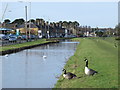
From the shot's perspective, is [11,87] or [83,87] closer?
[83,87]

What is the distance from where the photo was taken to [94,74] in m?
17.5

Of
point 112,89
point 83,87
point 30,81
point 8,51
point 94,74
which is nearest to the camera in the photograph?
point 112,89

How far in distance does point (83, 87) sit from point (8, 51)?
33.9m

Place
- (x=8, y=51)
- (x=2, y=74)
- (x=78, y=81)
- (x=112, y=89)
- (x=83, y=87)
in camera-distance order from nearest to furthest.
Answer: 1. (x=112, y=89)
2. (x=83, y=87)
3. (x=78, y=81)
4. (x=2, y=74)
5. (x=8, y=51)

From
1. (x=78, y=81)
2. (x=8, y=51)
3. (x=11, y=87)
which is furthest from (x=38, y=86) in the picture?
(x=8, y=51)

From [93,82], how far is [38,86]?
13.8 ft

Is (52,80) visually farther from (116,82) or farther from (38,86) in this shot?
(116,82)

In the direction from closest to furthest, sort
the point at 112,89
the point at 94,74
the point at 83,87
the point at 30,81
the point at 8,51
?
1. the point at 112,89
2. the point at 83,87
3. the point at 94,74
4. the point at 30,81
5. the point at 8,51

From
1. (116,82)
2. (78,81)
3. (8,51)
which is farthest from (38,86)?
(8,51)

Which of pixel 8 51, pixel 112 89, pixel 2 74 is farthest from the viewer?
pixel 8 51

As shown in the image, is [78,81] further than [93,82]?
Yes

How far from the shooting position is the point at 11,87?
17875 millimetres

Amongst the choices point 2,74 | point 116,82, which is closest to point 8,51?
point 2,74

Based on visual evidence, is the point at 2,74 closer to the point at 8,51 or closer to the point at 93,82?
the point at 93,82
